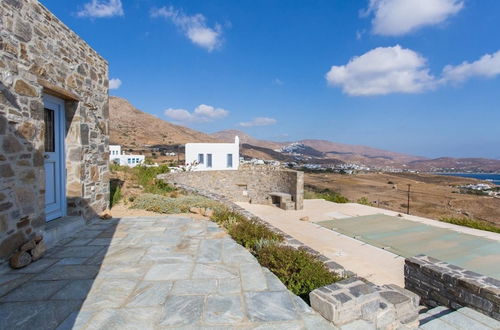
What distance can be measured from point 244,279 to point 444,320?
2.57 m

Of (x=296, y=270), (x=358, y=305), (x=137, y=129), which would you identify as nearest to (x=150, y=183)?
(x=296, y=270)

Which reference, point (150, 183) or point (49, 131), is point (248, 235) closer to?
point (49, 131)

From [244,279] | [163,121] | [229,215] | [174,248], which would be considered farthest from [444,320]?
[163,121]

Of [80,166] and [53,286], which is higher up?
[80,166]

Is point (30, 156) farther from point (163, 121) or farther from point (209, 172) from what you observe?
point (163, 121)

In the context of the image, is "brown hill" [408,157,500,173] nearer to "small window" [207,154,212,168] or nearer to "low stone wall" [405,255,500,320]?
"small window" [207,154,212,168]

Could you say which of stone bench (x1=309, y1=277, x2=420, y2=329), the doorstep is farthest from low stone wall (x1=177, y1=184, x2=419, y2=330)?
the doorstep

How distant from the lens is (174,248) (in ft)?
12.7

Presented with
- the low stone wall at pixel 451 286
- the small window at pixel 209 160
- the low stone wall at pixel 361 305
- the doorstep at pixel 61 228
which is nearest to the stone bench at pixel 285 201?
the small window at pixel 209 160

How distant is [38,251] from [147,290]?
1.90 meters

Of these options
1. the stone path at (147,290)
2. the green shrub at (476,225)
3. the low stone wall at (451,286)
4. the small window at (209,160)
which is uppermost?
the small window at (209,160)

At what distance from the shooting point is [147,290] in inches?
104

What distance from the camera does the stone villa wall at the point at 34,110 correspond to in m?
3.04

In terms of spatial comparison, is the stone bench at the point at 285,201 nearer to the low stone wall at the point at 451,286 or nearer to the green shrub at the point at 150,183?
the green shrub at the point at 150,183
